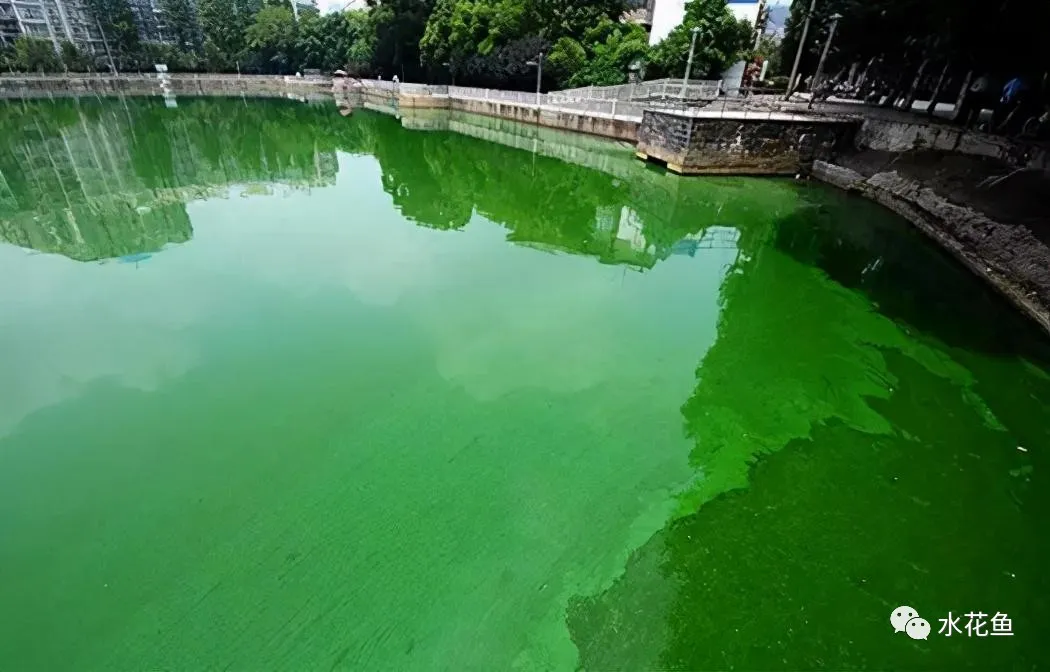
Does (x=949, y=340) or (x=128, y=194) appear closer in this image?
(x=949, y=340)

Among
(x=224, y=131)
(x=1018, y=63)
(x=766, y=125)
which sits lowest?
(x=224, y=131)

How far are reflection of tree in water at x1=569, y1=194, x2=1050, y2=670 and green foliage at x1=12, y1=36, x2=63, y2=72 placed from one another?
52105 millimetres

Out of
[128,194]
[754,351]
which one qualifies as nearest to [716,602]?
[754,351]

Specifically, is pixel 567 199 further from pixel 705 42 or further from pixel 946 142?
pixel 705 42

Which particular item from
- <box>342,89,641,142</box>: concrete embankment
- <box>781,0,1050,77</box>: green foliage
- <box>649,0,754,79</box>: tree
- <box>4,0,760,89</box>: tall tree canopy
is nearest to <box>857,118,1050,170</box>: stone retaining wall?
<box>781,0,1050,77</box>: green foliage

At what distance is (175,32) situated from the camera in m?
48.3

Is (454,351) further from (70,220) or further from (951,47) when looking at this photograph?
(951,47)

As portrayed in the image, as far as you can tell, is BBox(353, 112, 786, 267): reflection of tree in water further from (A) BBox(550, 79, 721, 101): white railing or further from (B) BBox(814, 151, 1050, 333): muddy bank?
(A) BBox(550, 79, 721, 101): white railing

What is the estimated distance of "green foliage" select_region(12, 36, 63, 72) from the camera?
122 ft

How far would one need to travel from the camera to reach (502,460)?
477 cm

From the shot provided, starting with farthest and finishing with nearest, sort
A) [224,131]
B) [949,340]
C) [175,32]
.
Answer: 1. [175,32]
2. [224,131]
3. [949,340]

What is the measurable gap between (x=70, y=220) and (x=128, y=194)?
2.33 meters

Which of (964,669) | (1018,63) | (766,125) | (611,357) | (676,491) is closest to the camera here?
(964,669)

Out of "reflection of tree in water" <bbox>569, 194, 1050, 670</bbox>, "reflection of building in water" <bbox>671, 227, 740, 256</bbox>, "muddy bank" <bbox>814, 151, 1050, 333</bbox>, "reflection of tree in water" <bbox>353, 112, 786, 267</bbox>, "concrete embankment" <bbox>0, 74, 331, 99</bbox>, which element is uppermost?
"muddy bank" <bbox>814, 151, 1050, 333</bbox>
